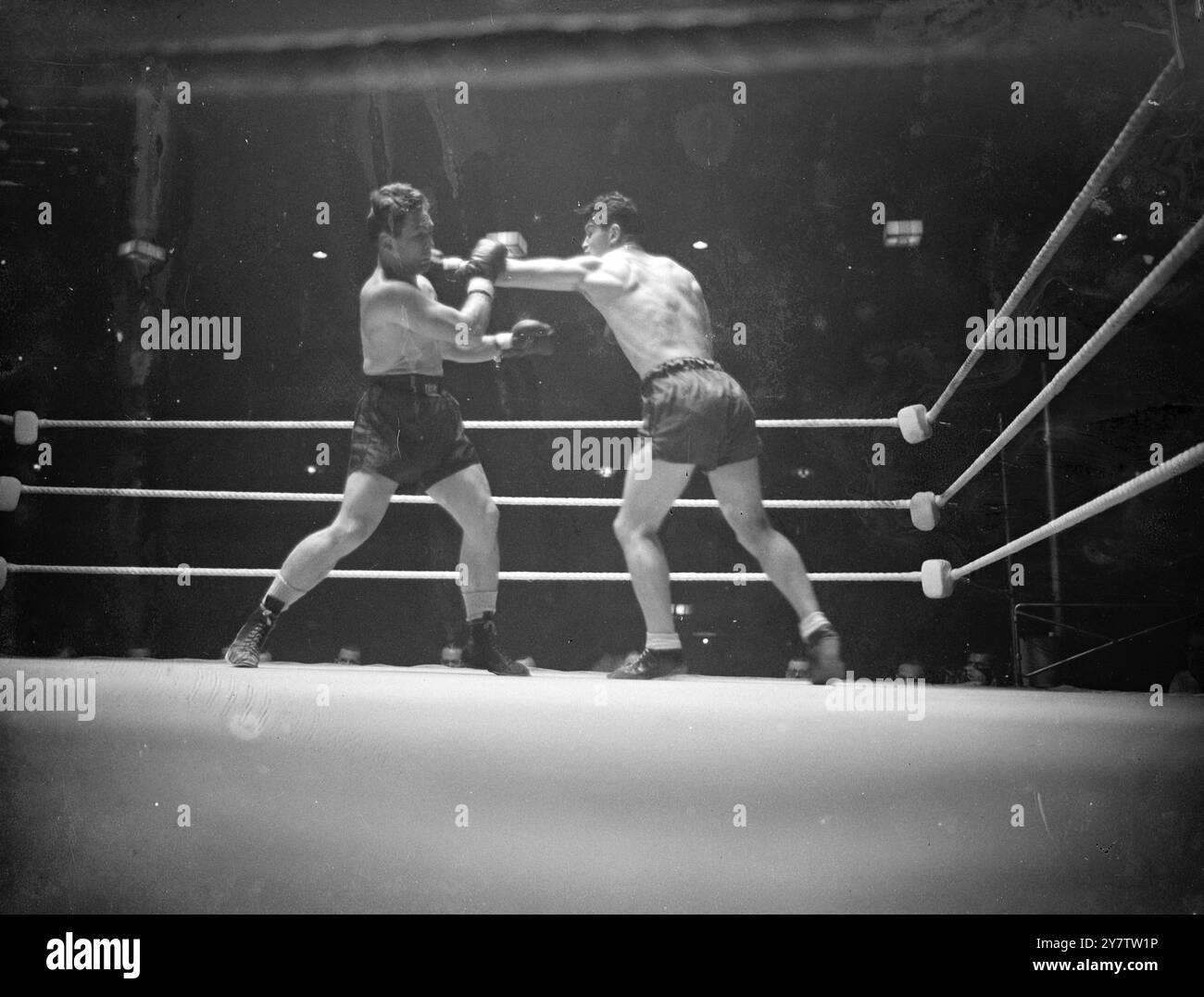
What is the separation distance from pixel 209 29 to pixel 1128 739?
226 centimetres

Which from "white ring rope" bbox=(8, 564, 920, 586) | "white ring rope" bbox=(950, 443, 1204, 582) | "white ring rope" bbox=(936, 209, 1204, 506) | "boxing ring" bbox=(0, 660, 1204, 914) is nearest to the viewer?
"white ring rope" bbox=(950, 443, 1204, 582)

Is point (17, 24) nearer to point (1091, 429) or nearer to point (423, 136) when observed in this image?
point (423, 136)

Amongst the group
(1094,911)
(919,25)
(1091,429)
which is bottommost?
(1094,911)

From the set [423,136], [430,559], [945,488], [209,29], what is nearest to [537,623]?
[430,559]

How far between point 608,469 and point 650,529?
0.14 meters

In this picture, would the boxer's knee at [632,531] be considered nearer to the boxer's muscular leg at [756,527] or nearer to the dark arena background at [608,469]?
the dark arena background at [608,469]

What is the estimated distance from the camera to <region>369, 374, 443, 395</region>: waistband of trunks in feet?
6.26

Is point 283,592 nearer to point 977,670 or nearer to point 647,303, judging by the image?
point 647,303

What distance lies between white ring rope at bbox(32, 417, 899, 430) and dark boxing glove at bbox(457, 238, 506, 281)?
0.29 m

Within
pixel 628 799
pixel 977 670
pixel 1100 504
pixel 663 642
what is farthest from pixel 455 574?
pixel 1100 504

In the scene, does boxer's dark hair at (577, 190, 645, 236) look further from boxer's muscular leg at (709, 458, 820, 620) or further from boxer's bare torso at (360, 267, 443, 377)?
boxer's muscular leg at (709, 458, 820, 620)

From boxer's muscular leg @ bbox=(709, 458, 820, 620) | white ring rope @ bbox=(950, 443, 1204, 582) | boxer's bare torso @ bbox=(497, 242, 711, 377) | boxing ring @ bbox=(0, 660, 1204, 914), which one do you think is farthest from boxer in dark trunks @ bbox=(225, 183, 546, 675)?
white ring rope @ bbox=(950, 443, 1204, 582)

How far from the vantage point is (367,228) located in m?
1.93

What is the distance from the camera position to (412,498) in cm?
192
